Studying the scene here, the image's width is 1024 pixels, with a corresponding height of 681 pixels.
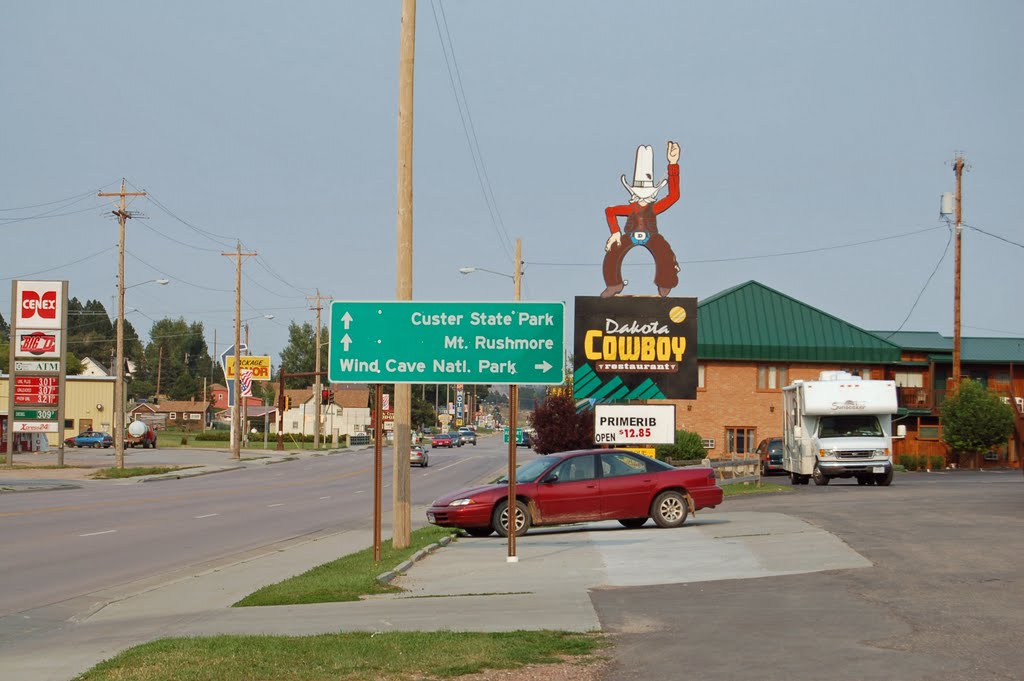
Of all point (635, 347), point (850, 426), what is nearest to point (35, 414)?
point (635, 347)

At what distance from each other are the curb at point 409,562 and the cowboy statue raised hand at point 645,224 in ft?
75.4

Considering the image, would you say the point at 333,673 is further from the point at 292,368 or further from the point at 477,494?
the point at 292,368

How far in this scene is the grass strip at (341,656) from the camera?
27.2 feet

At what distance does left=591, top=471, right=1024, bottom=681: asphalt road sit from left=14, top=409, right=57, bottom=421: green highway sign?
42.4 metres

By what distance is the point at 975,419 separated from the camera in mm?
54844

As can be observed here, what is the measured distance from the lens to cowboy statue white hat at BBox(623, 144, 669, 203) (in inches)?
1586

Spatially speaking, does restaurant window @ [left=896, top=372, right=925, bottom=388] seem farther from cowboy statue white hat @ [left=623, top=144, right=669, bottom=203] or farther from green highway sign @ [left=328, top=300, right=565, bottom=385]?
green highway sign @ [left=328, top=300, right=565, bottom=385]

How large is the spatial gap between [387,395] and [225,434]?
5621cm

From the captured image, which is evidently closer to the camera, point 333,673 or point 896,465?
point 333,673

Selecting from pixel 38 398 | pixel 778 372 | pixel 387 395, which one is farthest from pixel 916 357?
pixel 387 395

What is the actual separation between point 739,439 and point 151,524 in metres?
39.9

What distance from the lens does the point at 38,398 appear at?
50406 mm

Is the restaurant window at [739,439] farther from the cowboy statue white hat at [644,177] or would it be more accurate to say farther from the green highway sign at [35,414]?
the green highway sign at [35,414]

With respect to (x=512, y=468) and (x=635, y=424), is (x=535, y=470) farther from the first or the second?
(x=635, y=424)
